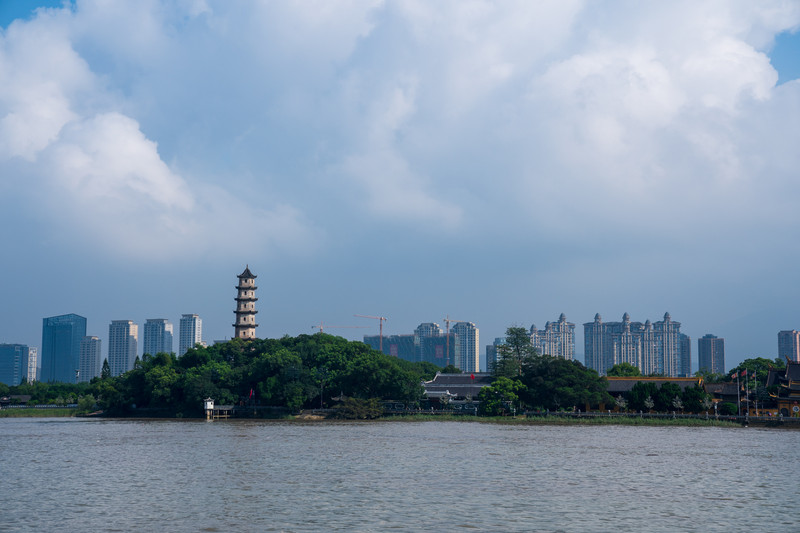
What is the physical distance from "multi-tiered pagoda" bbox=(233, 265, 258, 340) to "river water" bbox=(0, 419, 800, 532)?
52.6 m

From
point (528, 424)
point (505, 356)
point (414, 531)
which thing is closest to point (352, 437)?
point (528, 424)

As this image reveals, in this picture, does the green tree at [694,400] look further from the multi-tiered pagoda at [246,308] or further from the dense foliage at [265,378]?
the multi-tiered pagoda at [246,308]

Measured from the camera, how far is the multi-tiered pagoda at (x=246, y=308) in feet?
329

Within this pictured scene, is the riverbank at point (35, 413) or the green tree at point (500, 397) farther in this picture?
the riverbank at point (35, 413)

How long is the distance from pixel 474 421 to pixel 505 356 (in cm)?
1785

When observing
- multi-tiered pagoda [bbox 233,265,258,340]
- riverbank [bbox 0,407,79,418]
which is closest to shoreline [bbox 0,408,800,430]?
riverbank [bbox 0,407,79,418]

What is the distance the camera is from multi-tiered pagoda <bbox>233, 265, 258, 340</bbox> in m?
100

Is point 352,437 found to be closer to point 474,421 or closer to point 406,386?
point 474,421

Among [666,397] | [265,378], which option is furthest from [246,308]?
[666,397]

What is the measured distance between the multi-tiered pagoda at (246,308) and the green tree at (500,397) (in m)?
41.6

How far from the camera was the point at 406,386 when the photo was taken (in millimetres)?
71562

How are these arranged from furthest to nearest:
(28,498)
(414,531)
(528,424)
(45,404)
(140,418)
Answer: (45,404) → (140,418) → (528,424) → (28,498) → (414,531)

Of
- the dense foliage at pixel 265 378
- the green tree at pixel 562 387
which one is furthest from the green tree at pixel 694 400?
the dense foliage at pixel 265 378

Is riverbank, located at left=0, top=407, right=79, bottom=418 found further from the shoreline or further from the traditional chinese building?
the traditional chinese building
